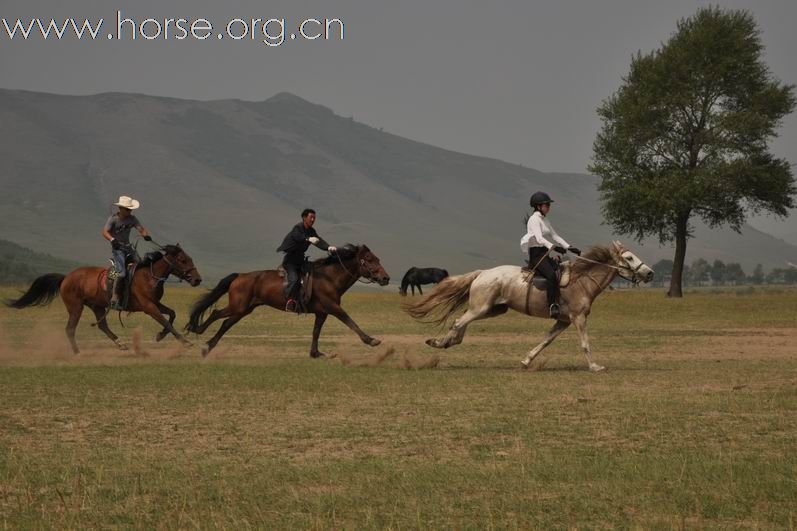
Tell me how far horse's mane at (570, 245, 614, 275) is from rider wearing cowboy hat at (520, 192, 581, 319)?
20.9 inches

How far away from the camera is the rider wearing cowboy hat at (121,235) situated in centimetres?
2333

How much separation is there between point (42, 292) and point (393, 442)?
15.6m

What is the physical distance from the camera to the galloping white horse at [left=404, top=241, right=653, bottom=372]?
20641 millimetres

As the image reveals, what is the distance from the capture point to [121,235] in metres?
23.9

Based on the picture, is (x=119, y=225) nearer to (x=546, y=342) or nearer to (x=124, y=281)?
(x=124, y=281)

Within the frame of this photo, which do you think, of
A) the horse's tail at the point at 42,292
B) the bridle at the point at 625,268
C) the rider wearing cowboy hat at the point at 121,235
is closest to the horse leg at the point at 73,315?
the horse's tail at the point at 42,292

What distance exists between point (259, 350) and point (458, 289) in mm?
6811

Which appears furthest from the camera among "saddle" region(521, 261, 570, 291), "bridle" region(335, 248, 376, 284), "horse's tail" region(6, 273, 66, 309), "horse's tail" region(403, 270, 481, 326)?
"horse's tail" region(6, 273, 66, 309)

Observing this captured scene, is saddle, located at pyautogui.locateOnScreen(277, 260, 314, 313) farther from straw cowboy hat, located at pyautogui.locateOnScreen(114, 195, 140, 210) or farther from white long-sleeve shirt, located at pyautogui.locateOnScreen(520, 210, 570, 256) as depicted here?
white long-sleeve shirt, located at pyautogui.locateOnScreen(520, 210, 570, 256)

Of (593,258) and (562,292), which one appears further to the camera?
(593,258)

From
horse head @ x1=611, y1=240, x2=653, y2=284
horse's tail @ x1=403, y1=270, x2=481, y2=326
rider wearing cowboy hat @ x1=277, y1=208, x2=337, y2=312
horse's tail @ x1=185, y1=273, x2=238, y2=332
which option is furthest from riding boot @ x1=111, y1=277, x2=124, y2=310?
horse head @ x1=611, y1=240, x2=653, y2=284

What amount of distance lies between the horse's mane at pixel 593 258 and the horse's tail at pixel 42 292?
1087cm

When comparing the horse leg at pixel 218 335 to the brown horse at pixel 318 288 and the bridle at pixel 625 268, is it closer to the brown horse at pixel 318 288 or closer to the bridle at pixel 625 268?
the brown horse at pixel 318 288

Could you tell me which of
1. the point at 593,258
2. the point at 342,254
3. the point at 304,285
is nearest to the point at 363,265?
the point at 342,254
